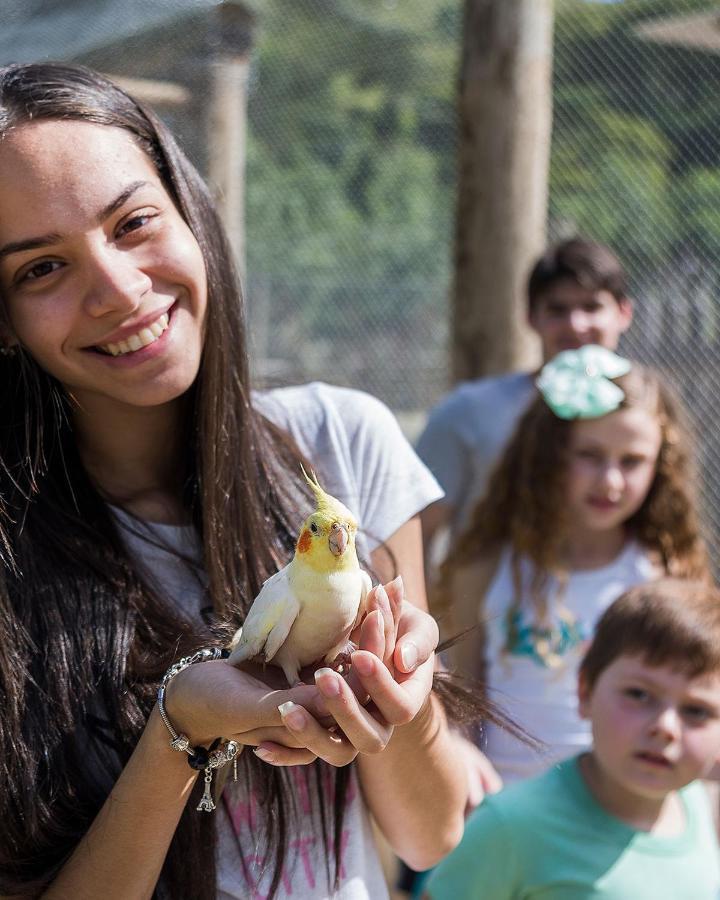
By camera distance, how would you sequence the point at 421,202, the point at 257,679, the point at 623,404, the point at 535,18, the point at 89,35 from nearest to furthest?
1. the point at 257,679
2. the point at 623,404
3. the point at 535,18
4. the point at 89,35
5. the point at 421,202

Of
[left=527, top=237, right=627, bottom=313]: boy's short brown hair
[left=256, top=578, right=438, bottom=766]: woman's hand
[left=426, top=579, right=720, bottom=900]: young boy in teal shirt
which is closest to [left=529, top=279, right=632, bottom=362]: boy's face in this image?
[left=527, top=237, right=627, bottom=313]: boy's short brown hair

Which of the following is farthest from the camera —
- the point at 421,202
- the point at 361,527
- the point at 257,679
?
the point at 421,202

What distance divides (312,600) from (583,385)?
1.95 metres

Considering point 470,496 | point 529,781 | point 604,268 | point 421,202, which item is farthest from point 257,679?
point 421,202

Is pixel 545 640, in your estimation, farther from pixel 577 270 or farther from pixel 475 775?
pixel 577 270

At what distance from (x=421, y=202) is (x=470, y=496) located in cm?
547

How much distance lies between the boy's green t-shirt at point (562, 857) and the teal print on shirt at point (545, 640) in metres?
0.76

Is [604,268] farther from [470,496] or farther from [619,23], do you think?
[619,23]

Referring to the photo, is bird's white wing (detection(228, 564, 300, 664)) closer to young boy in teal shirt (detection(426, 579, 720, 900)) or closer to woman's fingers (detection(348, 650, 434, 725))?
woman's fingers (detection(348, 650, 434, 725))

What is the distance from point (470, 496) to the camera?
3.64 m

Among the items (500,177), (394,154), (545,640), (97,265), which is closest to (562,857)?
(545,640)

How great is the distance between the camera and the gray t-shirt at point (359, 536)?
1.42m

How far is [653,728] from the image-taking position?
196 cm

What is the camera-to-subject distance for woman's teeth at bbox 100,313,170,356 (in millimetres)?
1422
